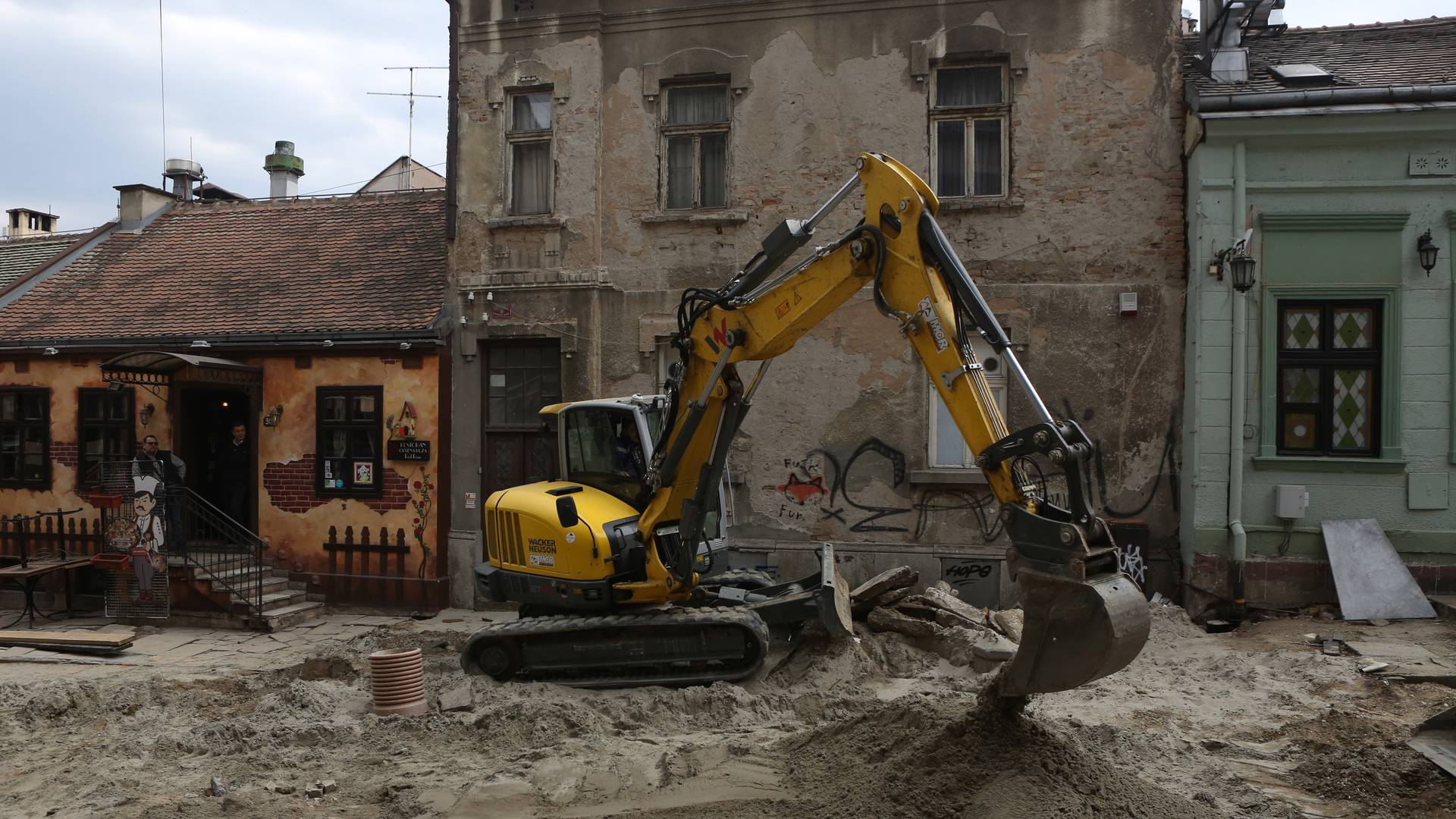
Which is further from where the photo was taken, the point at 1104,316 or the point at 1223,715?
the point at 1104,316

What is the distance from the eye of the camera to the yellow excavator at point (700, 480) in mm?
6082

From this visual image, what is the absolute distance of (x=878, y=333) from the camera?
36.9ft

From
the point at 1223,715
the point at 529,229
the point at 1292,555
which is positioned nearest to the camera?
the point at 1223,715

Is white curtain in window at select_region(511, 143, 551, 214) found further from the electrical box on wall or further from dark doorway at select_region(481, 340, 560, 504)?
the electrical box on wall

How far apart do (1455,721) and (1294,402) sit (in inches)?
208

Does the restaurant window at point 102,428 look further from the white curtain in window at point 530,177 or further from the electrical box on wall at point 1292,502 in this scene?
the electrical box on wall at point 1292,502

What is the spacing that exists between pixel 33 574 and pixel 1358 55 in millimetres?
16318

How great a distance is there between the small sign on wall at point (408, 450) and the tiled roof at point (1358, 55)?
9.48 m

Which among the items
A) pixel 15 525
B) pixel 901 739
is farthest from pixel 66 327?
pixel 901 739

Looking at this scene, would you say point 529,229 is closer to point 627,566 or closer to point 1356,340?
point 627,566

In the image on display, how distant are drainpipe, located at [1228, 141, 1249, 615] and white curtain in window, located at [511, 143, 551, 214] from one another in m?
7.71

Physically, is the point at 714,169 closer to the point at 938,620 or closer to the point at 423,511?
the point at 423,511

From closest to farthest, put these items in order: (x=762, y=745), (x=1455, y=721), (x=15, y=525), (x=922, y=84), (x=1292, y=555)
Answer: (x=1455, y=721) → (x=762, y=745) → (x=1292, y=555) → (x=922, y=84) → (x=15, y=525)

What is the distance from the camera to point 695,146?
12.0 m
